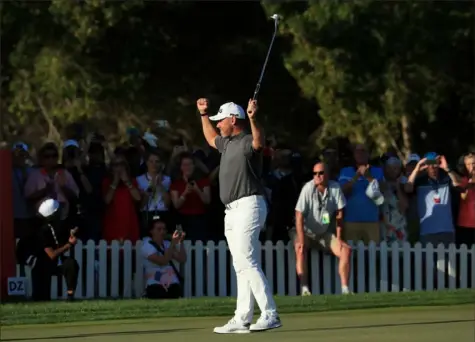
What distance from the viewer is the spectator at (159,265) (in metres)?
15.8

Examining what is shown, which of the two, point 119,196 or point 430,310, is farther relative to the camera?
point 119,196

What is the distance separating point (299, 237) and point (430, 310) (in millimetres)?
3642

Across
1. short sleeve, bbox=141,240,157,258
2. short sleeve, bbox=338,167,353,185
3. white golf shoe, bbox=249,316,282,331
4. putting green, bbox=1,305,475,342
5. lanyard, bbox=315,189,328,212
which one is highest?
short sleeve, bbox=338,167,353,185

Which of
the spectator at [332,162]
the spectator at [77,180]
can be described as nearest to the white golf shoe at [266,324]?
the spectator at [77,180]

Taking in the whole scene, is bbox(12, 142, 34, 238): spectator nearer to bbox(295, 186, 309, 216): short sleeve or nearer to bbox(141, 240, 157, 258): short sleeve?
bbox(141, 240, 157, 258): short sleeve

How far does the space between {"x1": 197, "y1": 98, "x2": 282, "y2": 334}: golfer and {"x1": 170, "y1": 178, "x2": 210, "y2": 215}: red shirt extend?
5666 mm

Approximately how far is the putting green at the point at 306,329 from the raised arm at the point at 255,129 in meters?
1.57

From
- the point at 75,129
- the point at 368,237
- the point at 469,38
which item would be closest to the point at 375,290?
the point at 368,237

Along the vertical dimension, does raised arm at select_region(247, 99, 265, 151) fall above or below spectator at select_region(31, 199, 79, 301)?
above

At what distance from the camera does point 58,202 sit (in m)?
15.6

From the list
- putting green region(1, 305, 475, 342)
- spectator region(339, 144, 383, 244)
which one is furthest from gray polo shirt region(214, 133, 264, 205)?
spectator region(339, 144, 383, 244)

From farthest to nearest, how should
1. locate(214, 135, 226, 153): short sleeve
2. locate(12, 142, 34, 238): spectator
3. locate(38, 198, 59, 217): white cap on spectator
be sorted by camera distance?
1. locate(12, 142, 34, 238): spectator
2. locate(38, 198, 59, 217): white cap on spectator
3. locate(214, 135, 226, 153): short sleeve

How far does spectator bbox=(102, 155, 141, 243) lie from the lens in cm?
1622

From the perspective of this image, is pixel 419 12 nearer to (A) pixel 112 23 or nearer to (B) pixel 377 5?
(B) pixel 377 5
